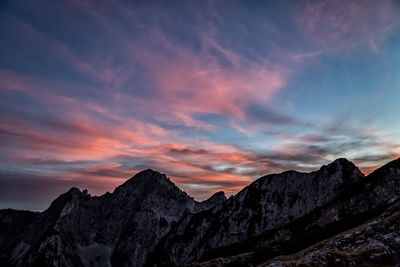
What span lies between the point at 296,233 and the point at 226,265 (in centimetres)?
7894

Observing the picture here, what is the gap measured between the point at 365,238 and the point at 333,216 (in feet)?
398

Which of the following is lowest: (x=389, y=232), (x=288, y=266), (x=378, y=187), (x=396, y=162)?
(x=288, y=266)

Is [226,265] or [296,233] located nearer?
[226,265]

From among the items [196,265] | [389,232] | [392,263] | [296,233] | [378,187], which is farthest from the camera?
[296,233]

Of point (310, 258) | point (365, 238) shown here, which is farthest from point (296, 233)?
point (310, 258)

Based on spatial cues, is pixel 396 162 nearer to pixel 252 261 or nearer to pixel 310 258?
pixel 252 261

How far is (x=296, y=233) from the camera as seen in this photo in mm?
177375

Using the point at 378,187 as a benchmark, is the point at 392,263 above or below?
below

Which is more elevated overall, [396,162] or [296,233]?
[396,162]

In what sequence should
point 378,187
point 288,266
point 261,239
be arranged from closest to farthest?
point 288,266, point 378,187, point 261,239

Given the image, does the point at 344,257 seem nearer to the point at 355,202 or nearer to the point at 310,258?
the point at 310,258

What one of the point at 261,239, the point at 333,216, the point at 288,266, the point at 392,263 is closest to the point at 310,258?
the point at 288,266

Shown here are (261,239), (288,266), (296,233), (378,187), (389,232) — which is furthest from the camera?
(261,239)

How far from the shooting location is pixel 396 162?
173m
